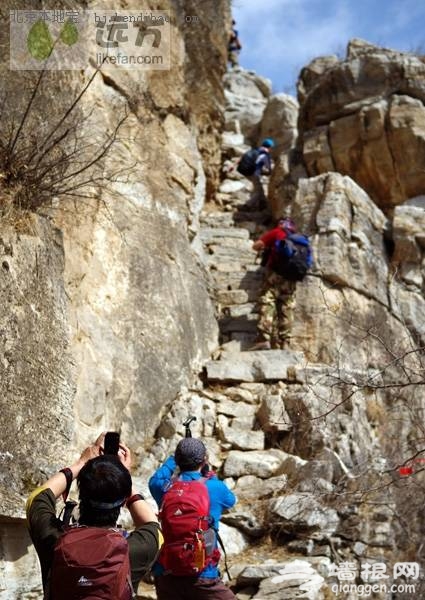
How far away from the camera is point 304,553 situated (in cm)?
616

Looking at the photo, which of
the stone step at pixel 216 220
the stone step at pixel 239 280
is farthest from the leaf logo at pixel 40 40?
the stone step at pixel 216 220

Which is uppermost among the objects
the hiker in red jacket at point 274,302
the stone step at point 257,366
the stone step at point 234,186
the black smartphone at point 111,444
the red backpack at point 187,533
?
the stone step at point 234,186

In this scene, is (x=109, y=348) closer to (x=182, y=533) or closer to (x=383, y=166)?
(x=182, y=533)

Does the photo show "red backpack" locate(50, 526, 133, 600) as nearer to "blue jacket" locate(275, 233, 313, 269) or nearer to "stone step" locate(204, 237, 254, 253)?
"blue jacket" locate(275, 233, 313, 269)

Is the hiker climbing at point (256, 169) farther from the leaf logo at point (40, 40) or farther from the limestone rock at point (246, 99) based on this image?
the leaf logo at point (40, 40)

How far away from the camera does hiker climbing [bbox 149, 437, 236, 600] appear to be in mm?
3732

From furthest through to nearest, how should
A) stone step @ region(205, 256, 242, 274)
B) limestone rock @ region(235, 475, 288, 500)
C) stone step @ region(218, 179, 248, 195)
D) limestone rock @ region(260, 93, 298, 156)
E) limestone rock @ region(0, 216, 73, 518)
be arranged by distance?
limestone rock @ region(260, 93, 298, 156)
stone step @ region(218, 179, 248, 195)
stone step @ region(205, 256, 242, 274)
limestone rock @ region(235, 475, 288, 500)
limestone rock @ region(0, 216, 73, 518)

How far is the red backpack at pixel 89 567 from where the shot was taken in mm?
2490

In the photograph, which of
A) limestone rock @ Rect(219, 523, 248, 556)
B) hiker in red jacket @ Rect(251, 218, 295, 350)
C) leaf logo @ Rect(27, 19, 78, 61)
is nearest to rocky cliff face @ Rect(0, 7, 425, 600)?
limestone rock @ Rect(219, 523, 248, 556)

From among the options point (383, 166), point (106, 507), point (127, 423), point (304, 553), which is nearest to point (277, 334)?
point (127, 423)

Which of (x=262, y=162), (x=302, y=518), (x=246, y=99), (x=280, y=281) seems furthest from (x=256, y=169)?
(x=302, y=518)

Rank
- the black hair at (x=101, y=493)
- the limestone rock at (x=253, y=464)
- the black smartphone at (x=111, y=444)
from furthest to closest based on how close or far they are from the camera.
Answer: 1. the limestone rock at (x=253, y=464)
2. the black smartphone at (x=111, y=444)
3. the black hair at (x=101, y=493)

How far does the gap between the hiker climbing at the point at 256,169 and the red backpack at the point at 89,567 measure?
1151 cm

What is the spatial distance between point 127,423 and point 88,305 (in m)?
1.22
